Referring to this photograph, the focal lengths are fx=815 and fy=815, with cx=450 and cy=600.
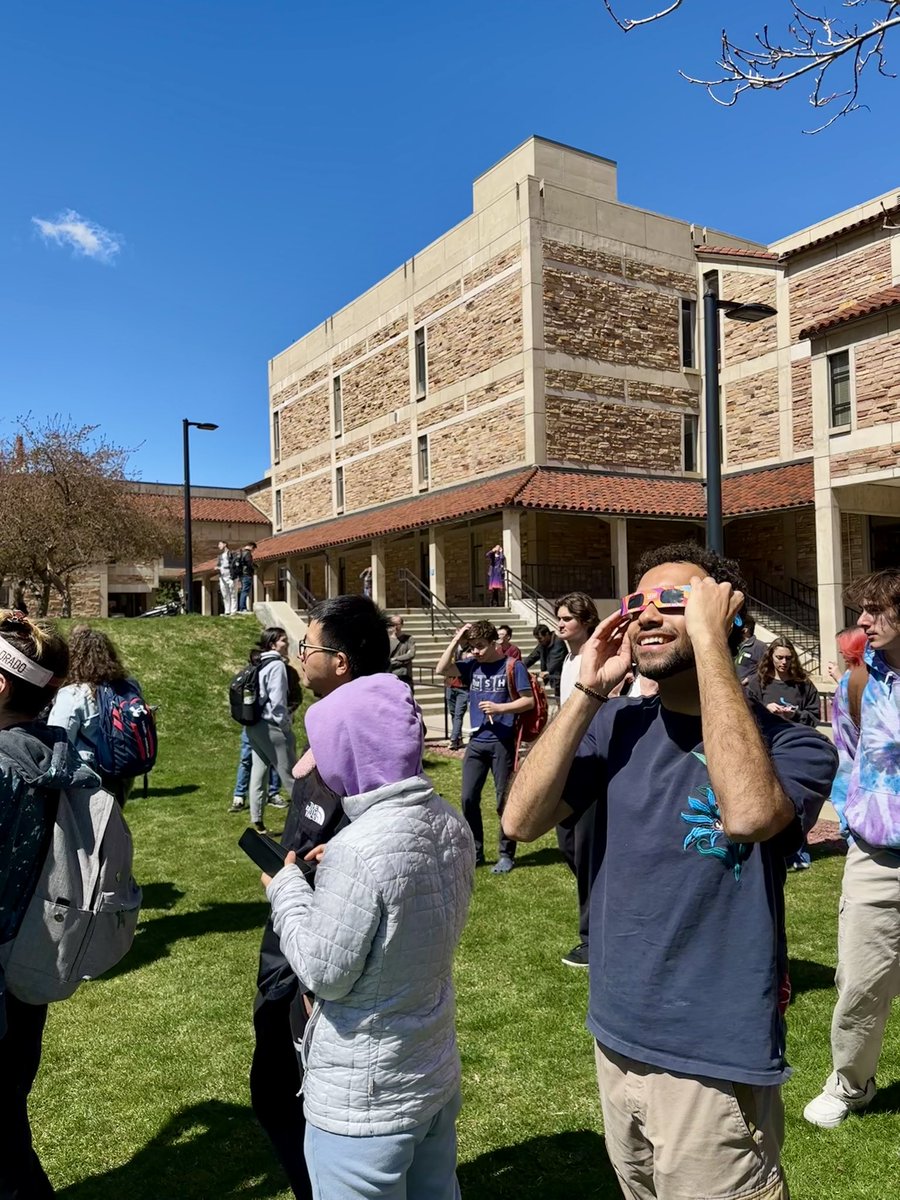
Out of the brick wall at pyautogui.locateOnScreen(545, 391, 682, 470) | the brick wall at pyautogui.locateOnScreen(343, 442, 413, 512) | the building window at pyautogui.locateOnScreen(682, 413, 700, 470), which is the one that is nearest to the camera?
the brick wall at pyautogui.locateOnScreen(545, 391, 682, 470)

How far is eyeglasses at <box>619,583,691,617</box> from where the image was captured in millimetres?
1836

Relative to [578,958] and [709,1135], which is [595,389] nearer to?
[578,958]

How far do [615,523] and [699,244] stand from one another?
10.9m

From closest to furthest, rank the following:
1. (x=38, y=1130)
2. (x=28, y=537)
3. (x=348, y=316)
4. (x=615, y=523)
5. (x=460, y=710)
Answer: (x=38, y=1130) → (x=460, y=710) → (x=615, y=523) → (x=28, y=537) → (x=348, y=316)

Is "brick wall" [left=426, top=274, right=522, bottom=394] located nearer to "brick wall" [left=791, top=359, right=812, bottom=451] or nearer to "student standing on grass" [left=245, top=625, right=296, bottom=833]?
"brick wall" [left=791, top=359, right=812, bottom=451]

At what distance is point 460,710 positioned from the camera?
518 inches

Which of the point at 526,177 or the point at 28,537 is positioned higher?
the point at 526,177

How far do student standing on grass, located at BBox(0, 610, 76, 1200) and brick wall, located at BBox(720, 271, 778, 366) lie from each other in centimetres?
2523

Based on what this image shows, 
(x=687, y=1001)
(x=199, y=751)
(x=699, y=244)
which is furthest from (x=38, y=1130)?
(x=699, y=244)

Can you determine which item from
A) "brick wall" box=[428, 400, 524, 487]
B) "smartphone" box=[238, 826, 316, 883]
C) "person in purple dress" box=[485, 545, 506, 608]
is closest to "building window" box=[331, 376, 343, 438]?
"brick wall" box=[428, 400, 524, 487]

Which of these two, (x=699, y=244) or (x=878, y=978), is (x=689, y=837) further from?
(x=699, y=244)

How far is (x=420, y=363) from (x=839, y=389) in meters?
15.0

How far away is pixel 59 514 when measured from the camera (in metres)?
24.5

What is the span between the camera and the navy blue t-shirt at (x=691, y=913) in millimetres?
1742
